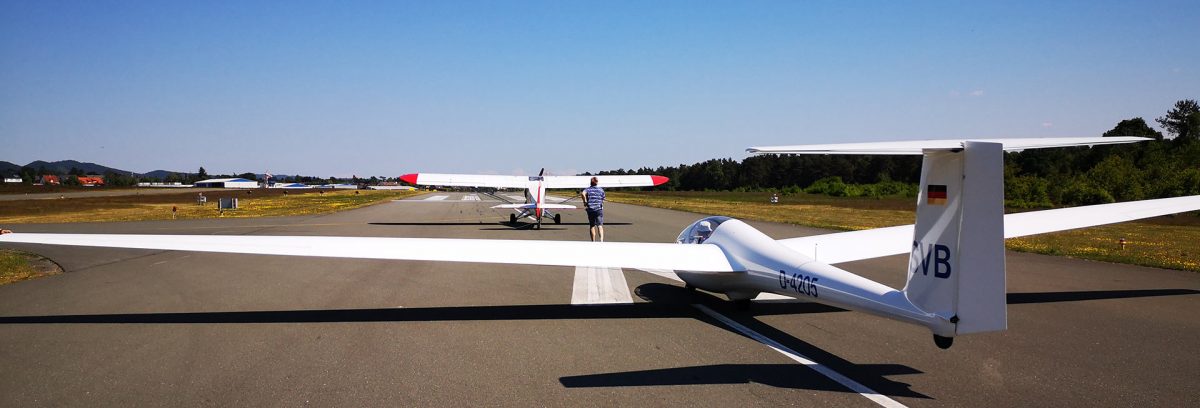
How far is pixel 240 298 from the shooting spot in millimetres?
8898

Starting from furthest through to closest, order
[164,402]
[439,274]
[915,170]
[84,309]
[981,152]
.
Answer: [915,170], [439,274], [84,309], [164,402], [981,152]

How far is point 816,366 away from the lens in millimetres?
5582

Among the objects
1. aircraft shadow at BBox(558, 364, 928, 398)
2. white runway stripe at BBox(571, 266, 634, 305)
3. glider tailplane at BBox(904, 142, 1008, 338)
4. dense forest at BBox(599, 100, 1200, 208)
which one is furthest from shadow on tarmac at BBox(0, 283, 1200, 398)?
dense forest at BBox(599, 100, 1200, 208)

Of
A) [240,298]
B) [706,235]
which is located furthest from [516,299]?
[240,298]

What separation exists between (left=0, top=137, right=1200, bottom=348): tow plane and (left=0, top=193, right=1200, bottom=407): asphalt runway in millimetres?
686

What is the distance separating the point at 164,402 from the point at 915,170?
102722 millimetres

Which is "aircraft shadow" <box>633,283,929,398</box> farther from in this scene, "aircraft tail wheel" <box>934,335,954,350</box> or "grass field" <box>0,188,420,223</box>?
"grass field" <box>0,188,420,223</box>

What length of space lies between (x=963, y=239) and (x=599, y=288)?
245 inches

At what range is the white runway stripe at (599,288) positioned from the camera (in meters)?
8.80

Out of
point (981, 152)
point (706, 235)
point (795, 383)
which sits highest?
point (981, 152)

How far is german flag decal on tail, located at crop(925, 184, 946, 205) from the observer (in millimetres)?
4422

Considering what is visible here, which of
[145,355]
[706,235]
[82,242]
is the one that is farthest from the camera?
[706,235]

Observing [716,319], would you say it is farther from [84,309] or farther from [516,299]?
[84,309]

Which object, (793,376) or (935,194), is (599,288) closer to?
(793,376)
